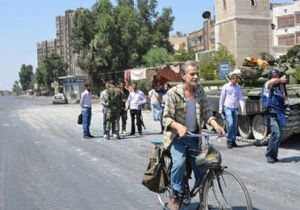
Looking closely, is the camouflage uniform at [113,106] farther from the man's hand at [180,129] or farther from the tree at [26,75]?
the tree at [26,75]

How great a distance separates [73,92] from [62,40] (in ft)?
294

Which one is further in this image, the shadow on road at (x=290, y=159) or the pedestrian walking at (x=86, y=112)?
the pedestrian walking at (x=86, y=112)

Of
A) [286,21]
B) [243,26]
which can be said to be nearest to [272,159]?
[243,26]

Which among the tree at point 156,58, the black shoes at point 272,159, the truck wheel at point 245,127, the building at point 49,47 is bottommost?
the black shoes at point 272,159

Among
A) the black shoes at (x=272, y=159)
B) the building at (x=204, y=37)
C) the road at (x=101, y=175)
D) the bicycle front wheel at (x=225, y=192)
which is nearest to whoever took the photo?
the bicycle front wheel at (x=225, y=192)

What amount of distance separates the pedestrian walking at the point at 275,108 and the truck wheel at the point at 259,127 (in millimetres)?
3400

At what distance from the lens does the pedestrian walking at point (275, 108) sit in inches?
380

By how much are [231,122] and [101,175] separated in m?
4.28

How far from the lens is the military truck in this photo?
12.2m

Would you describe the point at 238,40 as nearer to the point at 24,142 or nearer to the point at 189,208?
the point at 24,142

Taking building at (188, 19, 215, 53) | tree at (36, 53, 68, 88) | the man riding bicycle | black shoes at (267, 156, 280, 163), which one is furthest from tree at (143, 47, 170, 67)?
tree at (36, 53, 68, 88)

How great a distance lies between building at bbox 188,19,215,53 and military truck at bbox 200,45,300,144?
95.0 meters

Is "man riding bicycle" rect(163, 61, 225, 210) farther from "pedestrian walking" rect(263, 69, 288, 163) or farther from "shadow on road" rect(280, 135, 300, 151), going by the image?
"shadow on road" rect(280, 135, 300, 151)

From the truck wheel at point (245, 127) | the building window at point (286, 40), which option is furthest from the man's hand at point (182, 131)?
the building window at point (286, 40)
